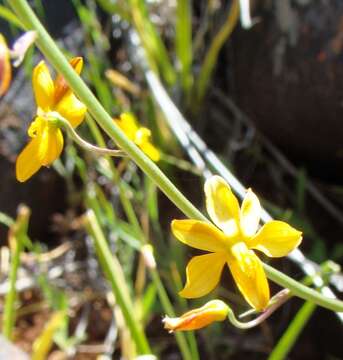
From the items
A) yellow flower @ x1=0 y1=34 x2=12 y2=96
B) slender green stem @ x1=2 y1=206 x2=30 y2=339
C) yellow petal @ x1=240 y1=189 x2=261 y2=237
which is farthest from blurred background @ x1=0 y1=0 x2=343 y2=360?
yellow flower @ x1=0 y1=34 x2=12 y2=96

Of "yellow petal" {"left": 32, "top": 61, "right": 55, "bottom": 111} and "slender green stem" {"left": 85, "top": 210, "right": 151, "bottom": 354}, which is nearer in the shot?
"yellow petal" {"left": 32, "top": 61, "right": 55, "bottom": 111}

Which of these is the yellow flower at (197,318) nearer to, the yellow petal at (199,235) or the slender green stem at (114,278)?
the yellow petal at (199,235)

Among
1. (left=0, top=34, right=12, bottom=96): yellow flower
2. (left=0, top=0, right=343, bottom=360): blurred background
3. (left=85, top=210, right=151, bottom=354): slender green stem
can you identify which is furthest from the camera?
(left=0, top=0, right=343, bottom=360): blurred background

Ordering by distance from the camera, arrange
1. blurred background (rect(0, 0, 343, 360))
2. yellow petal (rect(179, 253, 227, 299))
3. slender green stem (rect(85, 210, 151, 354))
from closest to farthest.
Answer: yellow petal (rect(179, 253, 227, 299)), slender green stem (rect(85, 210, 151, 354)), blurred background (rect(0, 0, 343, 360))

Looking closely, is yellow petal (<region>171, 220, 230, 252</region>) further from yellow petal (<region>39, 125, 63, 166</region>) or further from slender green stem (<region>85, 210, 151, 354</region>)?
slender green stem (<region>85, 210, 151, 354</region>)

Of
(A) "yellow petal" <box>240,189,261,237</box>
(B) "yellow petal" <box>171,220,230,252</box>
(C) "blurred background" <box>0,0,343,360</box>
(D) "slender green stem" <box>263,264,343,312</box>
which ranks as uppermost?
(B) "yellow petal" <box>171,220,230,252</box>

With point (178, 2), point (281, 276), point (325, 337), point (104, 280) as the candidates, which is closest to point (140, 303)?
point (104, 280)

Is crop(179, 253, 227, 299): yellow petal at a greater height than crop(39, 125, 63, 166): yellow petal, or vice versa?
crop(39, 125, 63, 166): yellow petal

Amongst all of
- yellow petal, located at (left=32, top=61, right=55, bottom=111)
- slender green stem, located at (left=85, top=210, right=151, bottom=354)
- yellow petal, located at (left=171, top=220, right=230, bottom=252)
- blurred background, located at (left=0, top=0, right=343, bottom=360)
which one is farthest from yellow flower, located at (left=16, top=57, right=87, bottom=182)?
blurred background, located at (left=0, top=0, right=343, bottom=360)
